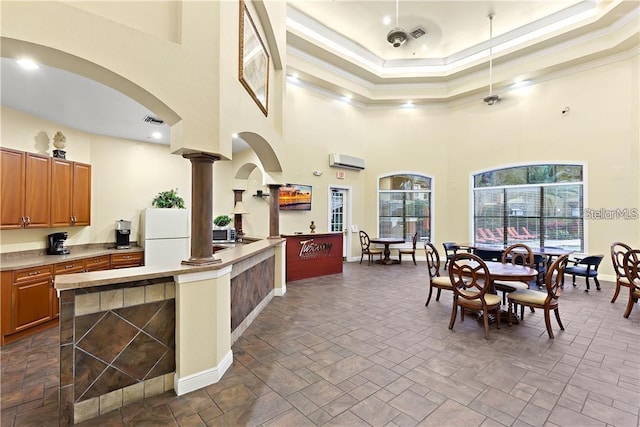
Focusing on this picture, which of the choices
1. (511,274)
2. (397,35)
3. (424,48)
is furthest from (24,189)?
(424,48)

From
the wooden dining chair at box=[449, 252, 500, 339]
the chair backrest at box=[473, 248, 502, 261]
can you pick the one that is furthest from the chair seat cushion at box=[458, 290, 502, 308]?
the chair backrest at box=[473, 248, 502, 261]

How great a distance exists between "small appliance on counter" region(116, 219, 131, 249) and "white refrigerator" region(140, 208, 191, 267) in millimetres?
274

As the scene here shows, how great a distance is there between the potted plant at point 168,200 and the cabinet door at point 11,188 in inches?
80.8

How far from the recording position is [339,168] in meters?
8.16

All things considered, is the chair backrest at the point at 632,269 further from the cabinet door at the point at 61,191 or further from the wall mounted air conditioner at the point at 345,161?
the cabinet door at the point at 61,191

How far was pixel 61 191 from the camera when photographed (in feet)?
13.8

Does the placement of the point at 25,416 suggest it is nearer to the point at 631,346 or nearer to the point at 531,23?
the point at 631,346

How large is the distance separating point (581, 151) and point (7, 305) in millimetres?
10076

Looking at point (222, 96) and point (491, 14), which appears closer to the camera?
point (222, 96)

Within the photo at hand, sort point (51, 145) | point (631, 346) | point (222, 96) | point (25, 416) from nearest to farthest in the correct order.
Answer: point (25, 416)
point (222, 96)
point (631, 346)
point (51, 145)

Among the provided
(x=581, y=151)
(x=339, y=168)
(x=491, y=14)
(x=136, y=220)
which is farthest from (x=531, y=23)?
(x=136, y=220)

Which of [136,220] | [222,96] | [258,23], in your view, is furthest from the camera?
[136,220]

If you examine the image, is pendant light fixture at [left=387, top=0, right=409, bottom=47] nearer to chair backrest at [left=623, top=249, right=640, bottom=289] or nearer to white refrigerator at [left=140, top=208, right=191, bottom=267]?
chair backrest at [left=623, top=249, right=640, bottom=289]

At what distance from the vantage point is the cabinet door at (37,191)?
3.71m
